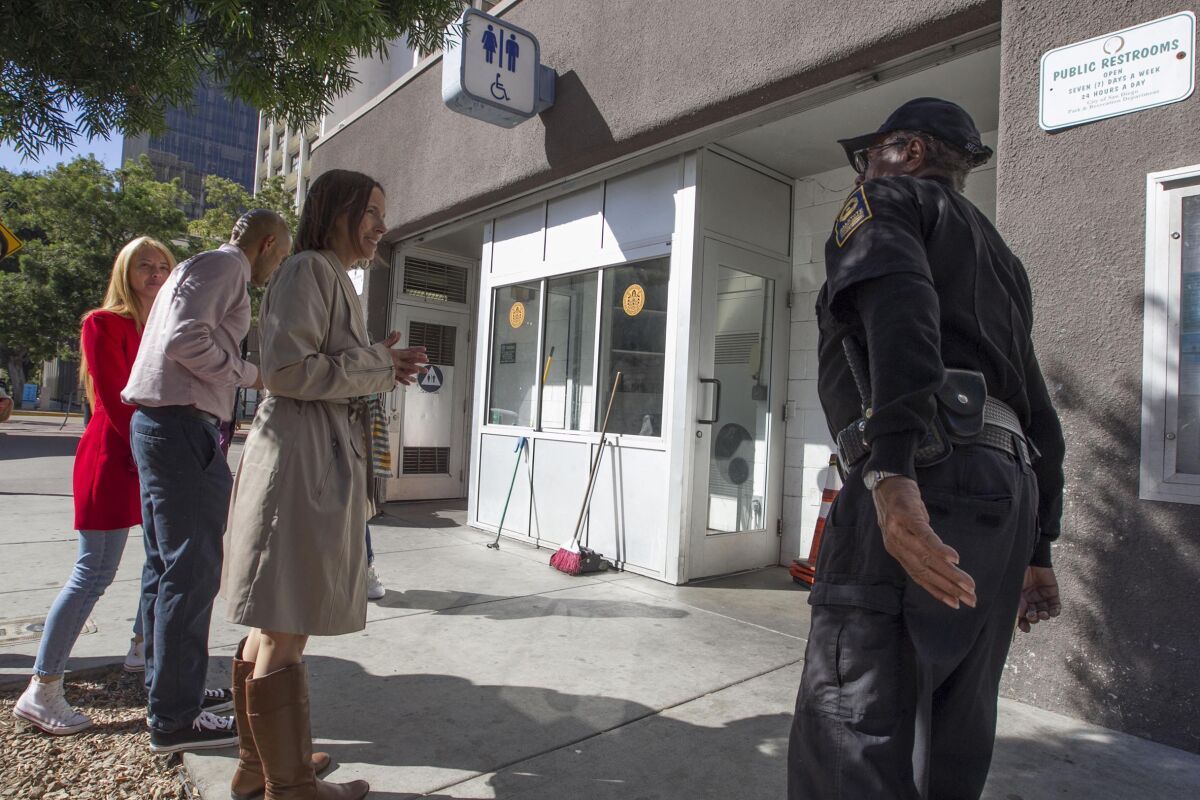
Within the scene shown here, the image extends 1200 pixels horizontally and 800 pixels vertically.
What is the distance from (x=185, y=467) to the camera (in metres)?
2.51

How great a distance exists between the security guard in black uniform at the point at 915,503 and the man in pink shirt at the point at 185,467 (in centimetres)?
197

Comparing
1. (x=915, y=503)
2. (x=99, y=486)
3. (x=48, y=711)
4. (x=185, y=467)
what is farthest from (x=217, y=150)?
(x=915, y=503)

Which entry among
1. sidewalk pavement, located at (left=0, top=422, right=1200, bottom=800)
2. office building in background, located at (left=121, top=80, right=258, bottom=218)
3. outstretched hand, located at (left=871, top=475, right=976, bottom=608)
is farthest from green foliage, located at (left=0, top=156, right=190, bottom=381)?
office building in background, located at (left=121, top=80, right=258, bottom=218)

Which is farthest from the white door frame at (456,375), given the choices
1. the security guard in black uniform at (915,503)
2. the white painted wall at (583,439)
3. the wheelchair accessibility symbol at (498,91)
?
the security guard in black uniform at (915,503)

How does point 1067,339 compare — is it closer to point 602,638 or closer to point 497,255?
point 602,638

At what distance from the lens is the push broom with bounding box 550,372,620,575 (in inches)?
215

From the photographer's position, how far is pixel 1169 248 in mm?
2855

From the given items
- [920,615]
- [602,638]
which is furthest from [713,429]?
[920,615]

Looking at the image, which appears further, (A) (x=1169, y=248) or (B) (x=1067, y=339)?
(B) (x=1067, y=339)

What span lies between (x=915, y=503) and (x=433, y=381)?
783 centimetres

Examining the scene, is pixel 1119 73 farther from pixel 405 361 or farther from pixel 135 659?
pixel 135 659

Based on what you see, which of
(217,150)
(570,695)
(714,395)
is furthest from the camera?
(217,150)

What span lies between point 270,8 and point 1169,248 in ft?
11.3

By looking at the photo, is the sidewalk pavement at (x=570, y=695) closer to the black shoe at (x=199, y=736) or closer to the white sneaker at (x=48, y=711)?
the black shoe at (x=199, y=736)
